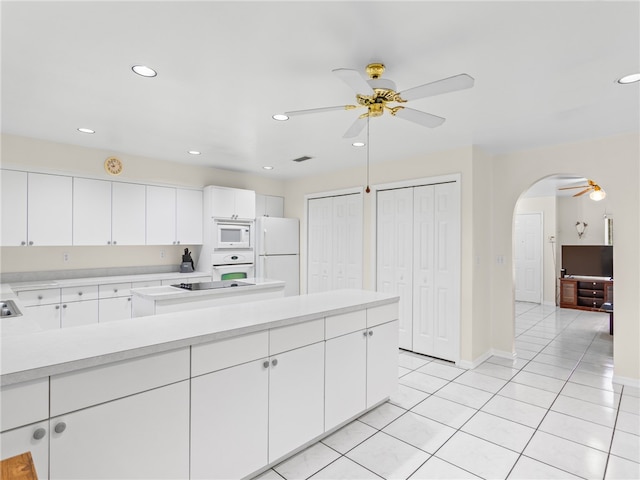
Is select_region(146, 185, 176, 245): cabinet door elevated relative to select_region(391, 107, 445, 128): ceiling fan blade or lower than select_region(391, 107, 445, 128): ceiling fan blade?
lower

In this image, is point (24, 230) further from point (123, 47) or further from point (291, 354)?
point (291, 354)

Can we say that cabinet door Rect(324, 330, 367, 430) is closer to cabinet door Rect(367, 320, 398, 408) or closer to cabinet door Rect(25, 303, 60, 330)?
cabinet door Rect(367, 320, 398, 408)

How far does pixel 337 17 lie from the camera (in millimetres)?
1678

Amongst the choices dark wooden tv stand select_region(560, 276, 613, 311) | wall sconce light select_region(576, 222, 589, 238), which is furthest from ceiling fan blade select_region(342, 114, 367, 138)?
wall sconce light select_region(576, 222, 589, 238)

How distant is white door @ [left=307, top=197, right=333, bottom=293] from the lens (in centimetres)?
553

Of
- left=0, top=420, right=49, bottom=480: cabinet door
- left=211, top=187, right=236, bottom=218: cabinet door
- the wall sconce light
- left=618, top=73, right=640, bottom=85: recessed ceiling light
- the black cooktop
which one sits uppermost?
left=618, top=73, right=640, bottom=85: recessed ceiling light

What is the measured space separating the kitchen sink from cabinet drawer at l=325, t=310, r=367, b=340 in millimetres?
2157

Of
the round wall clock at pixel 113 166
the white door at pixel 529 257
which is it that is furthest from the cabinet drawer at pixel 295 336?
the white door at pixel 529 257

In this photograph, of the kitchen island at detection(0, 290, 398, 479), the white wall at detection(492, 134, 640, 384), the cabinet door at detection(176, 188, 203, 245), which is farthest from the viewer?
the cabinet door at detection(176, 188, 203, 245)

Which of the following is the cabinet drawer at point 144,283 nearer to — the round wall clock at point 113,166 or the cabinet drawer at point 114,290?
the cabinet drawer at point 114,290

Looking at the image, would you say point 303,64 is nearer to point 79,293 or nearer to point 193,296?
point 193,296

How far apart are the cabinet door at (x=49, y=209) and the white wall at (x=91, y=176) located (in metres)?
0.13

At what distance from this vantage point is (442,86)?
1817 millimetres

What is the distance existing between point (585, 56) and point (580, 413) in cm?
271
